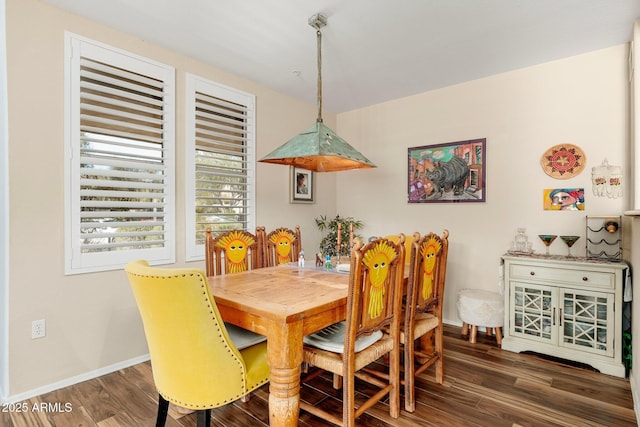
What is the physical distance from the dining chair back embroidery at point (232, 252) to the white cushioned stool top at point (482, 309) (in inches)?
81.5

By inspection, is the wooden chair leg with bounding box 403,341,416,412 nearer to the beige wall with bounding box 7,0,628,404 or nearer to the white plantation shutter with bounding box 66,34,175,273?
the beige wall with bounding box 7,0,628,404

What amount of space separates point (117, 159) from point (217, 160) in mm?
960

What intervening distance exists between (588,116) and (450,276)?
2.04 metres

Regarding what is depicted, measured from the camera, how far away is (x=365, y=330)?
1.79 m

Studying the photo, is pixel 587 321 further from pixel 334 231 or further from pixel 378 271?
pixel 334 231

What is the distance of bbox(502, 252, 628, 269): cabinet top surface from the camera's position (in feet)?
8.60

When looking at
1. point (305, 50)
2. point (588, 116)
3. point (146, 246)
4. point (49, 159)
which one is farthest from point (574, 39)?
point (49, 159)

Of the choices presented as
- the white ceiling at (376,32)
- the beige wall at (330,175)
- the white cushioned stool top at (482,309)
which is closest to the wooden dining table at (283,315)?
the beige wall at (330,175)

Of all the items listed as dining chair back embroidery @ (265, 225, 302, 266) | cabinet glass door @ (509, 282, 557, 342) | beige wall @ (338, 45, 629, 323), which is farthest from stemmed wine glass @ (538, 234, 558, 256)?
dining chair back embroidery @ (265, 225, 302, 266)

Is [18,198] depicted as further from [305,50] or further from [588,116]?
[588,116]

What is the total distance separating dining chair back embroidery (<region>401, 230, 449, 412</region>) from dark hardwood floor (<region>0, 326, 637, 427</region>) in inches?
7.9

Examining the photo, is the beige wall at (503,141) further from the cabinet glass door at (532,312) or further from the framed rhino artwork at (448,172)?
the cabinet glass door at (532,312)

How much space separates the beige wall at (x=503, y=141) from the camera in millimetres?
2955

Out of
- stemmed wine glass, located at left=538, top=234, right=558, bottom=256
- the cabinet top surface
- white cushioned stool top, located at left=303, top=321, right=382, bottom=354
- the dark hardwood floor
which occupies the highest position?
stemmed wine glass, located at left=538, top=234, right=558, bottom=256
